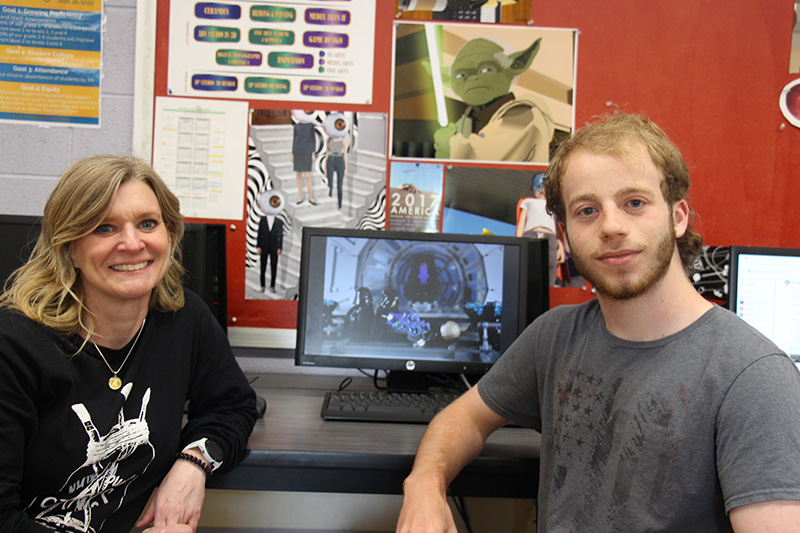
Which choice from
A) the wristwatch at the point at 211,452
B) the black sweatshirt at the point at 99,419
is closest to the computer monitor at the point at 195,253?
the black sweatshirt at the point at 99,419

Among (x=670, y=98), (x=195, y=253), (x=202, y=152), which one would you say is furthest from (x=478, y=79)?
(x=195, y=253)

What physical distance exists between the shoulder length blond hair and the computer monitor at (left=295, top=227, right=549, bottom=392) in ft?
1.79

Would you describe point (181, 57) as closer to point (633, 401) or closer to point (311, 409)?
point (311, 409)

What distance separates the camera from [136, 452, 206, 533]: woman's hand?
3.35ft

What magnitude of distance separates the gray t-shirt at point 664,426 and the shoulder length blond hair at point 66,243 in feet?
2.95

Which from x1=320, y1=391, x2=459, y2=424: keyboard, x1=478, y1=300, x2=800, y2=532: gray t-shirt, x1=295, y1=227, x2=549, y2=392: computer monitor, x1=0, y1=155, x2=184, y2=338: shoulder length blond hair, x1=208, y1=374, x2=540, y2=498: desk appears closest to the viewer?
x1=478, y1=300, x2=800, y2=532: gray t-shirt

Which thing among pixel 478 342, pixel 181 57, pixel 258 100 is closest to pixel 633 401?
pixel 478 342

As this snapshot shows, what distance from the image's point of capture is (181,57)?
1.72m

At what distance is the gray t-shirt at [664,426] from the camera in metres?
0.72

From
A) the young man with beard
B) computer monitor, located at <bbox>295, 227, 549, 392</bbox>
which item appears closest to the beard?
the young man with beard

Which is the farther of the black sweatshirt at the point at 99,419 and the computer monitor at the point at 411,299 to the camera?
the computer monitor at the point at 411,299

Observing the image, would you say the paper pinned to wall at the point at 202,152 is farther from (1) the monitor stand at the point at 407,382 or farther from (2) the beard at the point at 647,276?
(2) the beard at the point at 647,276

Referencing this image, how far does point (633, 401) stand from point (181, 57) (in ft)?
5.36

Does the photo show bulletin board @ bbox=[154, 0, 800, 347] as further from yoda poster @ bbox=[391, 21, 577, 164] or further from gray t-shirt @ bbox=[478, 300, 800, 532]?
gray t-shirt @ bbox=[478, 300, 800, 532]
